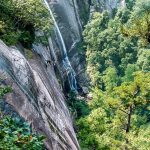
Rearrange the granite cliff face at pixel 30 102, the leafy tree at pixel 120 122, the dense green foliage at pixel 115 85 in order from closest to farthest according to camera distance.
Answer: the granite cliff face at pixel 30 102 < the leafy tree at pixel 120 122 < the dense green foliage at pixel 115 85

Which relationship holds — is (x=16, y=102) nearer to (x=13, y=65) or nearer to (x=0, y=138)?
(x=13, y=65)

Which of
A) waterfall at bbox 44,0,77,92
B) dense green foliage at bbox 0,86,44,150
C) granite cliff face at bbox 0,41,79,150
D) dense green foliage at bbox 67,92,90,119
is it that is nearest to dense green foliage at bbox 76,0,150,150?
dense green foliage at bbox 67,92,90,119

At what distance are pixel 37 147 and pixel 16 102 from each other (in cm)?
690

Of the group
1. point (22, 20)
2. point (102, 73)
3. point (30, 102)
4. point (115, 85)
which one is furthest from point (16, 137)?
point (102, 73)

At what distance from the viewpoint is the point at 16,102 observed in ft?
36.6

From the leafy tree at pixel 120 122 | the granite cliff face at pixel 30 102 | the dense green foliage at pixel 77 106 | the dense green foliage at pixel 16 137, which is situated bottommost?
the dense green foliage at pixel 77 106

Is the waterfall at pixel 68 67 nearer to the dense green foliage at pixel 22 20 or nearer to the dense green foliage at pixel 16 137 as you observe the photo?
the dense green foliage at pixel 22 20

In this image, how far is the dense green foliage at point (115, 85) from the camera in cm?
2011

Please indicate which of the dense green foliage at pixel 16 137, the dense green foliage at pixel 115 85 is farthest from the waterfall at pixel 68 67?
the dense green foliage at pixel 16 137

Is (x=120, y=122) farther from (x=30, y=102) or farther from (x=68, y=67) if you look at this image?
(x=68, y=67)

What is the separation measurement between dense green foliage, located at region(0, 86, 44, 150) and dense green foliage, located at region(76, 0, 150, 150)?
15.5m

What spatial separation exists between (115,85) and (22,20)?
2086cm

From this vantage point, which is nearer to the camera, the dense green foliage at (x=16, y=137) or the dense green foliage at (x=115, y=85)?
the dense green foliage at (x=16, y=137)

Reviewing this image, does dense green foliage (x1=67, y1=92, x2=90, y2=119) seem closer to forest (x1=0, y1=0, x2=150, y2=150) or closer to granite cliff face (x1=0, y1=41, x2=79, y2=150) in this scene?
forest (x1=0, y1=0, x2=150, y2=150)
